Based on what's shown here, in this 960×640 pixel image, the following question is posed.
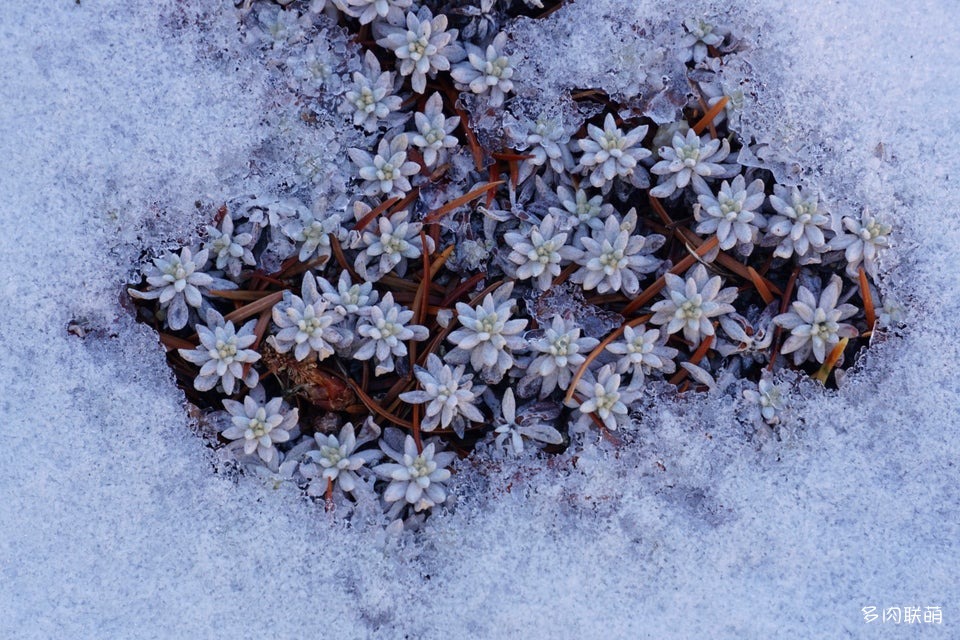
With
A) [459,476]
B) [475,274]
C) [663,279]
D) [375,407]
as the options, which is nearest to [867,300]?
[663,279]

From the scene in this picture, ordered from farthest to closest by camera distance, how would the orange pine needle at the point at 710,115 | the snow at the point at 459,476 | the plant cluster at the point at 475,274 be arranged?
1. the orange pine needle at the point at 710,115
2. the plant cluster at the point at 475,274
3. the snow at the point at 459,476

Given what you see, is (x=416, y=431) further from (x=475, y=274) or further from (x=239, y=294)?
(x=239, y=294)

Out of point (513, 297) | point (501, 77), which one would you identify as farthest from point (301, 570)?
point (501, 77)

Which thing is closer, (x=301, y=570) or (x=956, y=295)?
(x=301, y=570)

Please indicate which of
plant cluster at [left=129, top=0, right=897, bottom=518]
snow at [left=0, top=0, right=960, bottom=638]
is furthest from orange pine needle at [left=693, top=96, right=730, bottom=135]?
snow at [left=0, top=0, right=960, bottom=638]

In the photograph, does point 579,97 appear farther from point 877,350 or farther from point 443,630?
→ point 443,630

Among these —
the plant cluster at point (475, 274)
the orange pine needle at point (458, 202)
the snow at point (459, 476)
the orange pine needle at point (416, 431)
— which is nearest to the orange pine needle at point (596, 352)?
the plant cluster at point (475, 274)

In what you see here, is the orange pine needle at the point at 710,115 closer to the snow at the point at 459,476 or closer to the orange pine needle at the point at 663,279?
the snow at the point at 459,476
